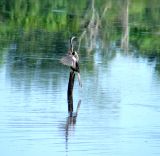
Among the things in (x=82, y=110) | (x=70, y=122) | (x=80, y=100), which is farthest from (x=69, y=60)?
(x=80, y=100)

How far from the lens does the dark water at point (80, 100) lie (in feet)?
67.1

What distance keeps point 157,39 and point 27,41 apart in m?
6.50

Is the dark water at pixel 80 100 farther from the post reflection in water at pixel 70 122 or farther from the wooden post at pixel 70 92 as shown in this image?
the wooden post at pixel 70 92

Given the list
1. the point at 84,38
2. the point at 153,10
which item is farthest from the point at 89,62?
the point at 153,10

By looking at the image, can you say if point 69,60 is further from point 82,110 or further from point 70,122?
point 70,122

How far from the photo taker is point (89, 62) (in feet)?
106

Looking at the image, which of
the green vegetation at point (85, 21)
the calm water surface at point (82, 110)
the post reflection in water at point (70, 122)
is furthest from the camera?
the green vegetation at point (85, 21)

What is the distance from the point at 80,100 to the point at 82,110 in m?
1.16

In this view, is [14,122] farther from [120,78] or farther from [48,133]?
[120,78]

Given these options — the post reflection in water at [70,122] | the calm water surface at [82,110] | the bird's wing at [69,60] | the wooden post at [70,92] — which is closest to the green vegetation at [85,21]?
the calm water surface at [82,110]

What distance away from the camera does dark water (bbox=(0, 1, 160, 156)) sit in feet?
67.1

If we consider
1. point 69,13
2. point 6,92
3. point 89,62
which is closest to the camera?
point 6,92

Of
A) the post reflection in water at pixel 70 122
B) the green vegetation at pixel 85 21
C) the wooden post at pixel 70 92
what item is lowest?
the post reflection in water at pixel 70 122

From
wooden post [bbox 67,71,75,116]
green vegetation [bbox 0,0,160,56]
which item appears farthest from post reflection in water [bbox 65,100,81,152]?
green vegetation [bbox 0,0,160,56]
